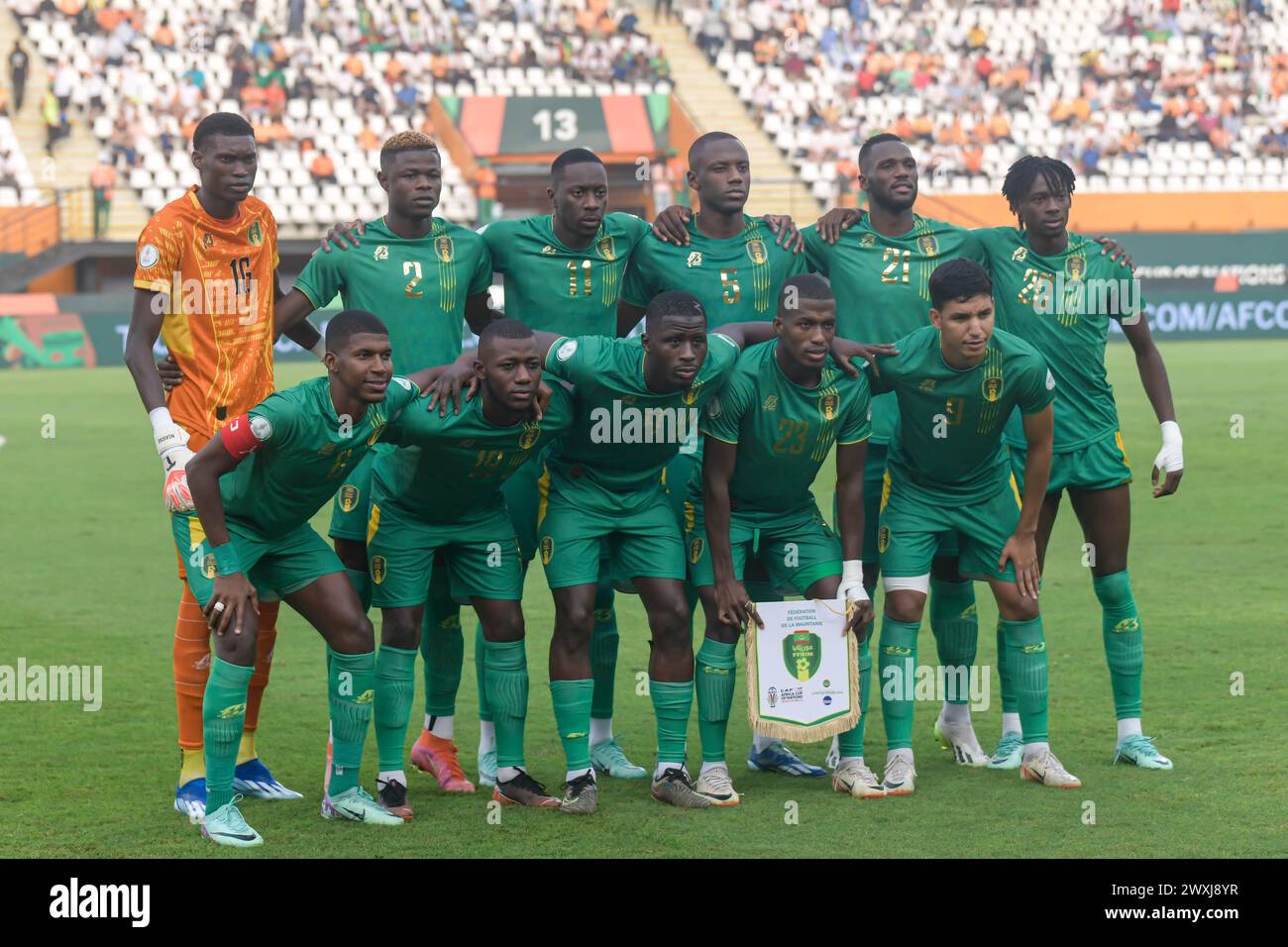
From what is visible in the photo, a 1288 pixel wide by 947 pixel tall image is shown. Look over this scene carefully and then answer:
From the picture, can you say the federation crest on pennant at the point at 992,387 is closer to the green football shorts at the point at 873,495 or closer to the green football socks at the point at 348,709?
the green football shorts at the point at 873,495

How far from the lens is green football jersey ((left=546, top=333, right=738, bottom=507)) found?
6.29m

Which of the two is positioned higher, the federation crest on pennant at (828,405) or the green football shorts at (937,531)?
the federation crest on pennant at (828,405)

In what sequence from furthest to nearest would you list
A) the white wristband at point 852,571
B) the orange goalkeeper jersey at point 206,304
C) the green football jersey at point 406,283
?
1. the green football jersey at point 406,283
2. the white wristband at point 852,571
3. the orange goalkeeper jersey at point 206,304

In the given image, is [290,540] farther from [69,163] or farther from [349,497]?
[69,163]

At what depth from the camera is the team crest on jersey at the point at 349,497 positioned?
264 inches

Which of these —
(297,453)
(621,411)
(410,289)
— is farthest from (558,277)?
(297,453)

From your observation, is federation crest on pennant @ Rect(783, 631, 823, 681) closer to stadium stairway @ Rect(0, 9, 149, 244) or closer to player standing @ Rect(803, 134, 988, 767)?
player standing @ Rect(803, 134, 988, 767)

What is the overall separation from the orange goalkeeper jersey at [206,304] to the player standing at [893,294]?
2.41 metres

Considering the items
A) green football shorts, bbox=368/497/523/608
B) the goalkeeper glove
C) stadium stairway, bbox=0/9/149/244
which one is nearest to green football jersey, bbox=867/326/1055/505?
green football shorts, bbox=368/497/523/608

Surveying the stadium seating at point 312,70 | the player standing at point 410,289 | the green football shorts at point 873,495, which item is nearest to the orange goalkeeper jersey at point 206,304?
the player standing at point 410,289

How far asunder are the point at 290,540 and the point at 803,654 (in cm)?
199

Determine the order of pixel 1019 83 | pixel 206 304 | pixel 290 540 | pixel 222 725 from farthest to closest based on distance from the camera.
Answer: pixel 1019 83, pixel 206 304, pixel 290 540, pixel 222 725

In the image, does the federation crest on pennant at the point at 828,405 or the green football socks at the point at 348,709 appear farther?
the federation crest on pennant at the point at 828,405

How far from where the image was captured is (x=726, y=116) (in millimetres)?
37188
